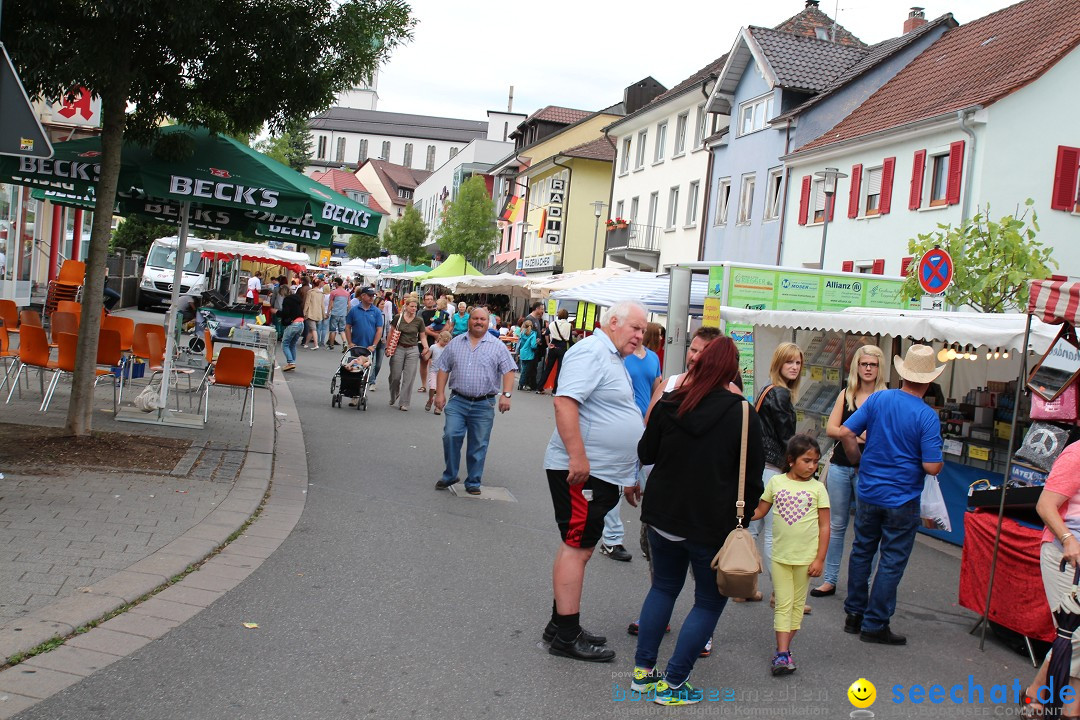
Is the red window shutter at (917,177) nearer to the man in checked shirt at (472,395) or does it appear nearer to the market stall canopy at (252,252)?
the market stall canopy at (252,252)

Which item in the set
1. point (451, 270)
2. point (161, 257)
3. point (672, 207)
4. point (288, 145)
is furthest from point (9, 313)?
point (288, 145)

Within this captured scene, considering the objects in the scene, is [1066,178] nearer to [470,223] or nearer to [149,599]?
[149,599]

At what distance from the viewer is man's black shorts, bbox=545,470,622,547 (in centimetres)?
545

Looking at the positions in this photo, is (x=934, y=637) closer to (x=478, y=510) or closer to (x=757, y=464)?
(x=757, y=464)

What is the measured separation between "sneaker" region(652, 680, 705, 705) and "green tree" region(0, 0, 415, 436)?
679cm

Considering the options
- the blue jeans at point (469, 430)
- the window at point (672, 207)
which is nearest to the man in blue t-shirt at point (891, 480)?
the blue jeans at point (469, 430)

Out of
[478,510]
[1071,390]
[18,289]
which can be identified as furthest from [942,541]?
[18,289]

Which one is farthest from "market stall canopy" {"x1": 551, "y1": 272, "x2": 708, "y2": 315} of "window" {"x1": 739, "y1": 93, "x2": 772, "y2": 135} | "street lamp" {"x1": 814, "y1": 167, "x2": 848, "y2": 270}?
"window" {"x1": 739, "y1": 93, "x2": 772, "y2": 135}

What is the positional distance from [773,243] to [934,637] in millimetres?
25432

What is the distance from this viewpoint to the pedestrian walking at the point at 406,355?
16.9 m

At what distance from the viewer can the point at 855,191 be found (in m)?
27.1

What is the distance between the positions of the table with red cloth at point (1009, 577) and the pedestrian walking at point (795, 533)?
4.61 ft

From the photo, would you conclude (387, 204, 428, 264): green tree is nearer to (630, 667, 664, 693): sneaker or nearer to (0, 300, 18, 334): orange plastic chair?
(0, 300, 18, 334): orange plastic chair

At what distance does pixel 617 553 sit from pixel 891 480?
2287 mm
